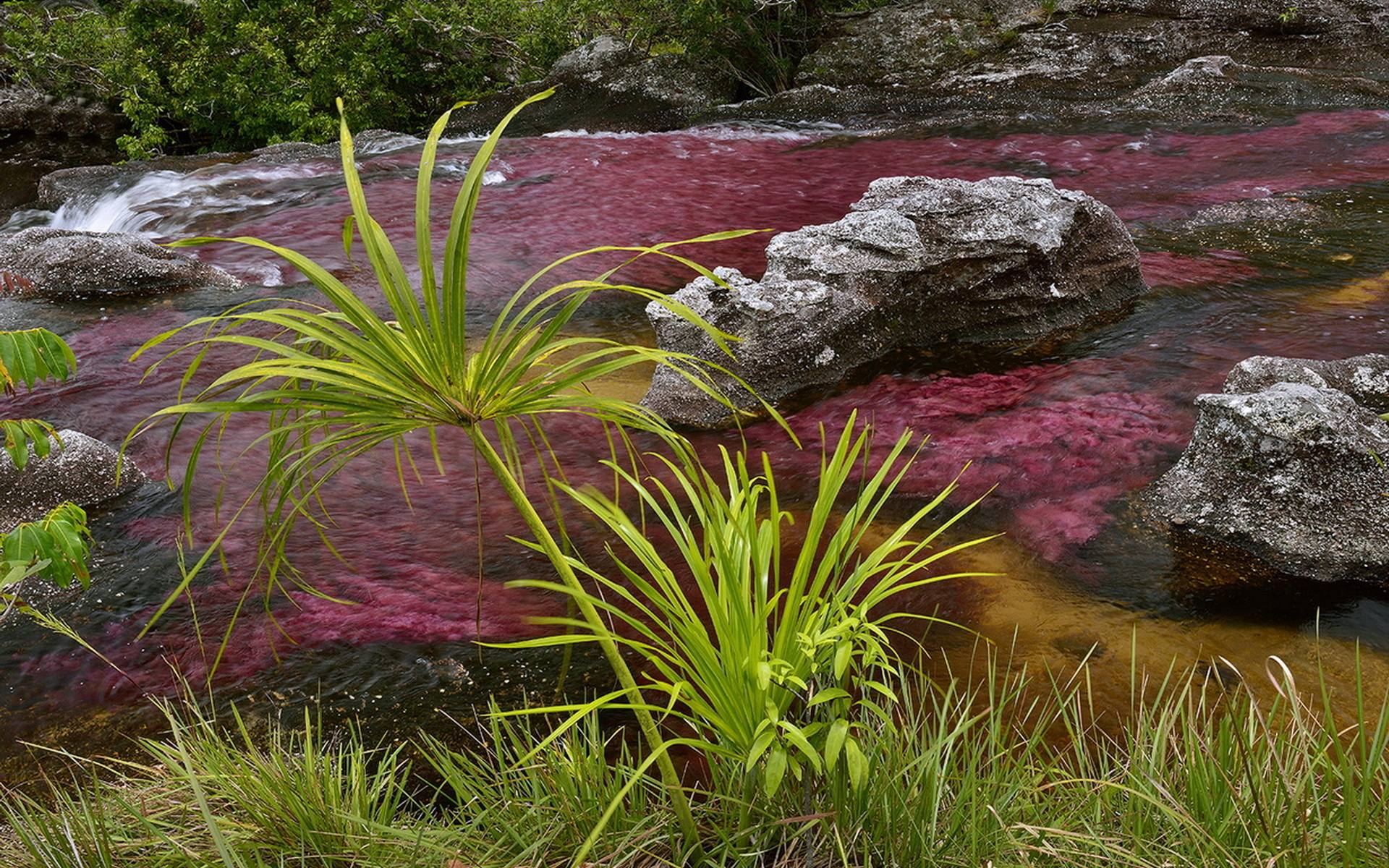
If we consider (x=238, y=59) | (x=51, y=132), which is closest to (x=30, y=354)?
(x=238, y=59)

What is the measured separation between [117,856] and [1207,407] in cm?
402

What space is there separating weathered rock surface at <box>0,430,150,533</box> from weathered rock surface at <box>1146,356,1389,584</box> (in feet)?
15.3

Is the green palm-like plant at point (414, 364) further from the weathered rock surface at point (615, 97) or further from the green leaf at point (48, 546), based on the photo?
the weathered rock surface at point (615, 97)

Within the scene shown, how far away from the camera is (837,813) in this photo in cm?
168

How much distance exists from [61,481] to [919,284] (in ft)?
15.5

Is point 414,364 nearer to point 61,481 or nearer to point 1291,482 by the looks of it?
point 1291,482

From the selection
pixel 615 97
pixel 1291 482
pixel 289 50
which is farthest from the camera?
pixel 289 50

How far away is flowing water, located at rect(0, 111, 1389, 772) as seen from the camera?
321cm

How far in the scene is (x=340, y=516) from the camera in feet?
14.3

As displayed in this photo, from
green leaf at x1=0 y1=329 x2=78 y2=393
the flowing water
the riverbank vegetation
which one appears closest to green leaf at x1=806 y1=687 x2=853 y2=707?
the riverbank vegetation

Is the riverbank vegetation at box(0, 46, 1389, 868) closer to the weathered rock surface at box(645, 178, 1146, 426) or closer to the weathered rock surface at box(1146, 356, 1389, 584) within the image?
the weathered rock surface at box(1146, 356, 1389, 584)

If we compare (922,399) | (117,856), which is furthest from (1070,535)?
(117,856)

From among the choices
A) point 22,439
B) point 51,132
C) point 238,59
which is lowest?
point 22,439

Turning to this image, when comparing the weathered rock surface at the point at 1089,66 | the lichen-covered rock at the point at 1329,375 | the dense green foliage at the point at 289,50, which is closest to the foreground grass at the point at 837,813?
the lichen-covered rock at the point at 1329,375
